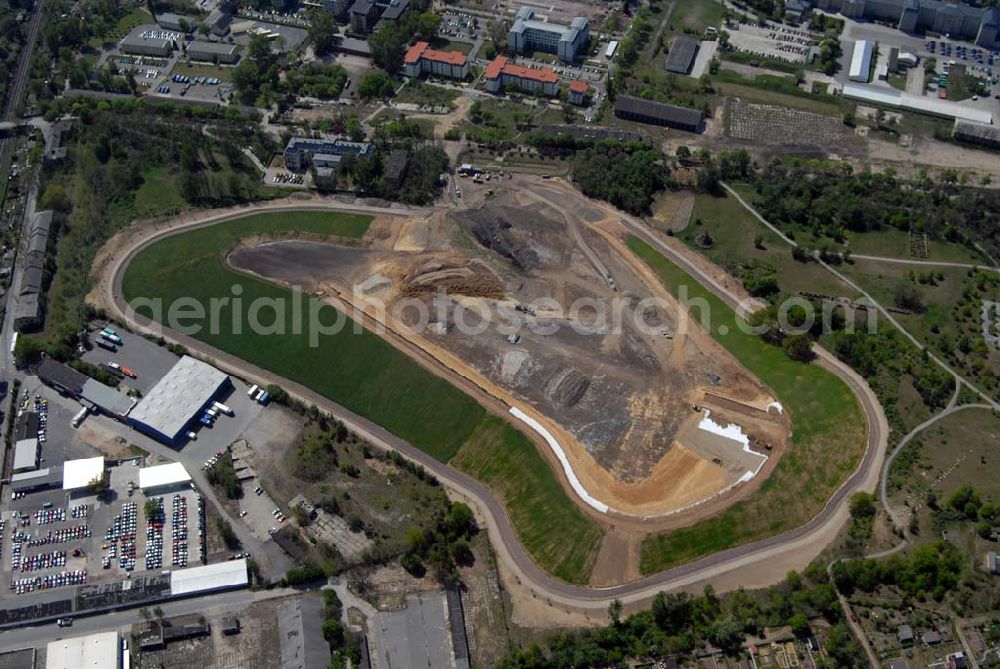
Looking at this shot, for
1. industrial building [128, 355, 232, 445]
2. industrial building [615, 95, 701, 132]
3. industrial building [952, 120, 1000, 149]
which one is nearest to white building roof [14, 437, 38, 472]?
industrial building [128, 355, 232, 445]

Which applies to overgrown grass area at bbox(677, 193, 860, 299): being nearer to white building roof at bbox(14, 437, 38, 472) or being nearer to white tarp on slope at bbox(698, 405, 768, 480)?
white tarp on slope at bbox(698, 405, 768, 480)

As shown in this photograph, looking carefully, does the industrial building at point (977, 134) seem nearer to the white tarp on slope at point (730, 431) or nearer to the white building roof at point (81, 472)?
the white tarp on slope at point (730, 431)

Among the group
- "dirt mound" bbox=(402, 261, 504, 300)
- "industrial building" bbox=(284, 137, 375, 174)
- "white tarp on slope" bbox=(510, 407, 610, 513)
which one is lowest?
"white tarp on slope" bbox=(510, 407, 610, 513)

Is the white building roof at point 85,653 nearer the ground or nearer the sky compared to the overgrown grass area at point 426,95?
nearer the ground

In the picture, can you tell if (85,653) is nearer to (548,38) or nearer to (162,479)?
(162,479)

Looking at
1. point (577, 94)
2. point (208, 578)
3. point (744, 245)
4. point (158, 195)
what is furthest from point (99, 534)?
point (577, 94)

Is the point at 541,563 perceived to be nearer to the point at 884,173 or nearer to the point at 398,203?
the point at 398,203

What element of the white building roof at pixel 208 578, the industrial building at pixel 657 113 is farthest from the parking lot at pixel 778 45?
the white building roof at pixel 208 578
